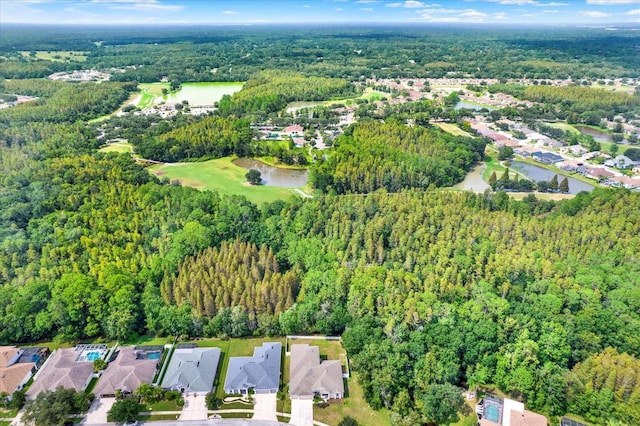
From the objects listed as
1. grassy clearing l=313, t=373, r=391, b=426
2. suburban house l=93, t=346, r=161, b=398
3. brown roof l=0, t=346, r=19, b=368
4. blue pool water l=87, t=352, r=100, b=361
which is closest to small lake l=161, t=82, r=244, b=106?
brown roof l=0, t=346, r=19, b=368

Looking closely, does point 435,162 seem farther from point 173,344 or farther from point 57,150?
point 57,150

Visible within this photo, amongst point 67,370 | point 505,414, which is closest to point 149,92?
point 67,370

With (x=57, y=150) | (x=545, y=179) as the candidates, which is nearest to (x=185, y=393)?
(x=57, y=150)

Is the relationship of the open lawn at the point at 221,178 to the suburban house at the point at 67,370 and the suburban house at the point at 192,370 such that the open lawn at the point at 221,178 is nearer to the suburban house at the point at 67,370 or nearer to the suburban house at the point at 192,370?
the suburban house at the point at 192,370

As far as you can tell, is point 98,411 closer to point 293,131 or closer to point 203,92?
point 293,131

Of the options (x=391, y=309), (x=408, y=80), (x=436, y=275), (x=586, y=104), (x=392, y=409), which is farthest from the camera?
(x=408, y=80)

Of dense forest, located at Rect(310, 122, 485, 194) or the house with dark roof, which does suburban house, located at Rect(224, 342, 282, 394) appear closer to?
dense forest, located at Rect(310, 122, 485, 194)

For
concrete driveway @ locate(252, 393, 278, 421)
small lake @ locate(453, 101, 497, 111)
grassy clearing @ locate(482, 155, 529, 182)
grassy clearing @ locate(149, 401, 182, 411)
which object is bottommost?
concrete driveway @ locate(252, 393, 278, 421)

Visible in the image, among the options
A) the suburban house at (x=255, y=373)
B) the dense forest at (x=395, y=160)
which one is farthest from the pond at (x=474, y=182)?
the suburban house at (x=255, y=373)
